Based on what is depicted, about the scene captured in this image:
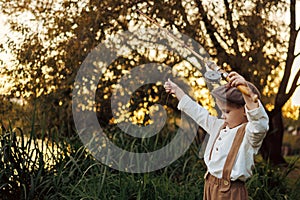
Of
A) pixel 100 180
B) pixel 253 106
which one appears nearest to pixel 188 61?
pixel 100 180

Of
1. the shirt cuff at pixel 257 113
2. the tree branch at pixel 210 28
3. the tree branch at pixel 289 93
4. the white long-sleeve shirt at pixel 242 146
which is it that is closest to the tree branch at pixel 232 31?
the tree branch at pixel 210 28

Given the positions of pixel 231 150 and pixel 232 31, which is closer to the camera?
pixel 231 150

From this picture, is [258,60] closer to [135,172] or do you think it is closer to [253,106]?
[135,172]

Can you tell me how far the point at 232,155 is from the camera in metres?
2.97

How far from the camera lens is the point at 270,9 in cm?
543

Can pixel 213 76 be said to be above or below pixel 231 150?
above

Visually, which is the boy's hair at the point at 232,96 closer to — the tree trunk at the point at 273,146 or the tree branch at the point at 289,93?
the tree branch at the point at 289,93

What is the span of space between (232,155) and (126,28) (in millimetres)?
2776

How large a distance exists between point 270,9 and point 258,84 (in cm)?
83

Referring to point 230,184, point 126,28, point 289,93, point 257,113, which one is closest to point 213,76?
point 257,113

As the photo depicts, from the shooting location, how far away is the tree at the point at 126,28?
5234 mm

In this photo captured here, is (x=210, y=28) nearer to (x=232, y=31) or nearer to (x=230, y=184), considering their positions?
(x=232, y=31)

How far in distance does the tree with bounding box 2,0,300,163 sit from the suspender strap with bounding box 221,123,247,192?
2.45m

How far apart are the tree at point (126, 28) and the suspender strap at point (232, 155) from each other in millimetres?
2448
